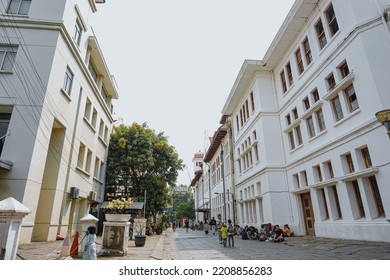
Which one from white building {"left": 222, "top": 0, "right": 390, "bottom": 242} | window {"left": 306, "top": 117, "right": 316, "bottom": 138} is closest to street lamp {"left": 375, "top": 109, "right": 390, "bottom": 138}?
white building {"left": 222, "top": 0, "right": 390, "bottom": 242}

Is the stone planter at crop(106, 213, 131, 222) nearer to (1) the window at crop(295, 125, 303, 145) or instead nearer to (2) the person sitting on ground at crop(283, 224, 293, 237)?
(2) the person sitting on ground at crop(283, 224, 293, 237)

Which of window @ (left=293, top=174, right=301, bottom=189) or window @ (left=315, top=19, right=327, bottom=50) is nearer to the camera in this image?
window @ (left=315, top=19, right=327, bottom=50)

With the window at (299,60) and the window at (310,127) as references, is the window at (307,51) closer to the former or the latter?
the window at (299,60)

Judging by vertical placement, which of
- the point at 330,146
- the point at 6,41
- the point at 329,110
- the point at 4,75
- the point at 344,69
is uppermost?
the point at 6,41

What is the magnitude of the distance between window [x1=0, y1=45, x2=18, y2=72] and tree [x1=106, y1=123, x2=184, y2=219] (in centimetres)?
986

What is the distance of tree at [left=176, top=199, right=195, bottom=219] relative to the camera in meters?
52.1

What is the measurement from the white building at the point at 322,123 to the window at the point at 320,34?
0.04 metres

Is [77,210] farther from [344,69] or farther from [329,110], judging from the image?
[344,69]

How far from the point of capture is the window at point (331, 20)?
33.1 feet

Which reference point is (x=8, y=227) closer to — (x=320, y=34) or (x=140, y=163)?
(x=320, y=34)

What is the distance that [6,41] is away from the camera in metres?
9.11

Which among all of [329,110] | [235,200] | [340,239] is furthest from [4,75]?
[235,200]

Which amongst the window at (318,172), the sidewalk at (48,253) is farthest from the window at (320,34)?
the sidewalk at (48,253)
